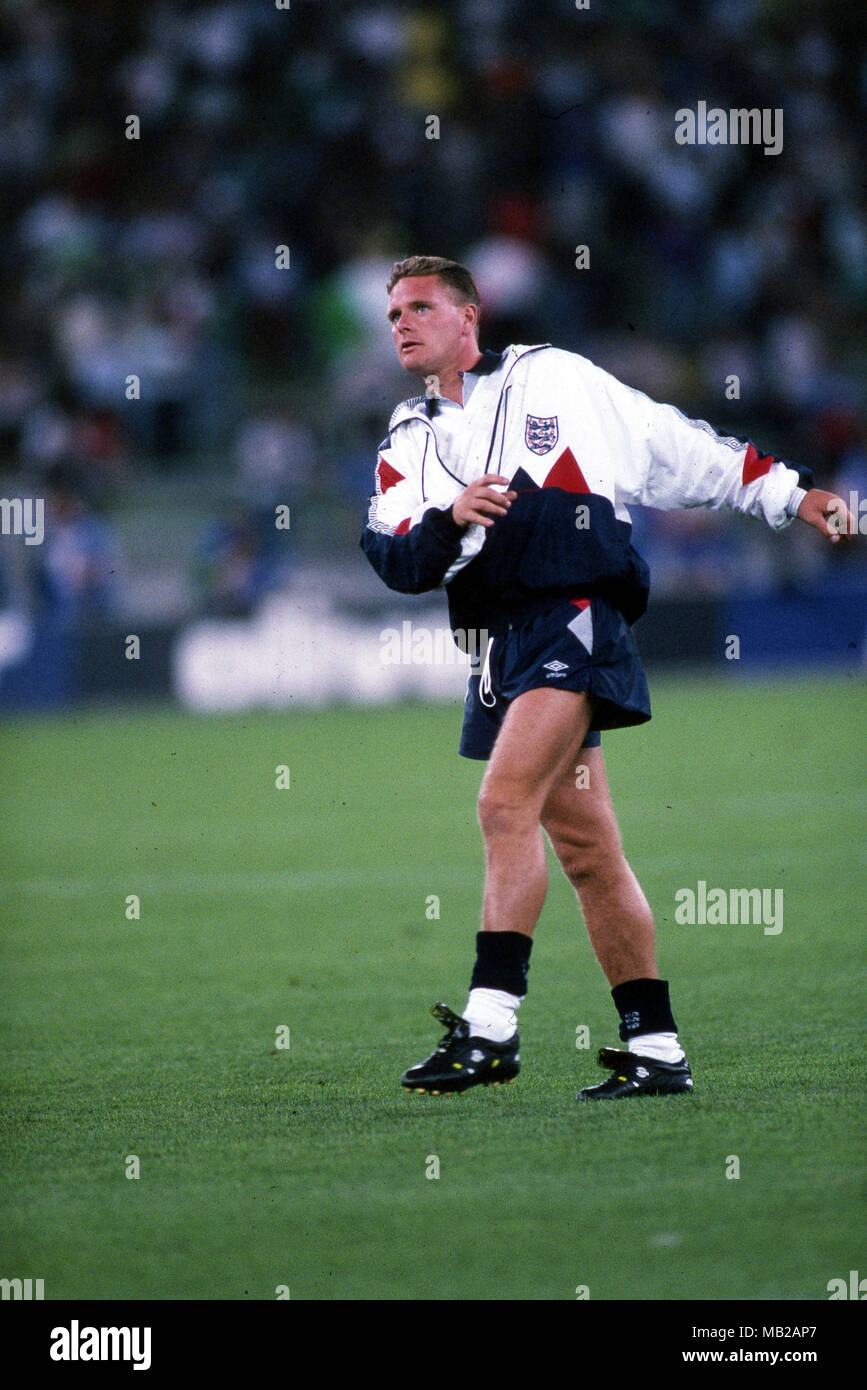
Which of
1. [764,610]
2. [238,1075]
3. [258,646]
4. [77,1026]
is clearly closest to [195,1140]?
[238,1075]

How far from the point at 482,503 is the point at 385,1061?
1.64 meters

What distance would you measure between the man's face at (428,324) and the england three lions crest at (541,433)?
322 millimetres

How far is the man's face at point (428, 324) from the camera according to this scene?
502 centimetres

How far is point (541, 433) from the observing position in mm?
4855

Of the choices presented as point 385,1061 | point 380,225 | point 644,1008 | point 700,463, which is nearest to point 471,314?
point 700,463

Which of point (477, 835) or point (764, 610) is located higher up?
point (764, 610)

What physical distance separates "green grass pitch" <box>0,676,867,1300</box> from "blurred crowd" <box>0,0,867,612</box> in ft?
28.4

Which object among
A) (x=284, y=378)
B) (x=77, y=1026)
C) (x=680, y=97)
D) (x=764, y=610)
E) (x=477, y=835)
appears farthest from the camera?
(x=680, y=97)

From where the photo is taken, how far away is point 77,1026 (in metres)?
6.07

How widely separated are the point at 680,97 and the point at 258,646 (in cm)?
873

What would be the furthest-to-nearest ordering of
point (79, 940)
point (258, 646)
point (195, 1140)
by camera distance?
point (258, 646) < point (79, 940) < point (195, 1140)

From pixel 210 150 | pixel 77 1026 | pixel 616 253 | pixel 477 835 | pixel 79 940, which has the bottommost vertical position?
pixel 77 1026

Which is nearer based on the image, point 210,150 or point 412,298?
point 412,298

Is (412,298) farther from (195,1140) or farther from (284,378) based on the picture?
(284,378)
